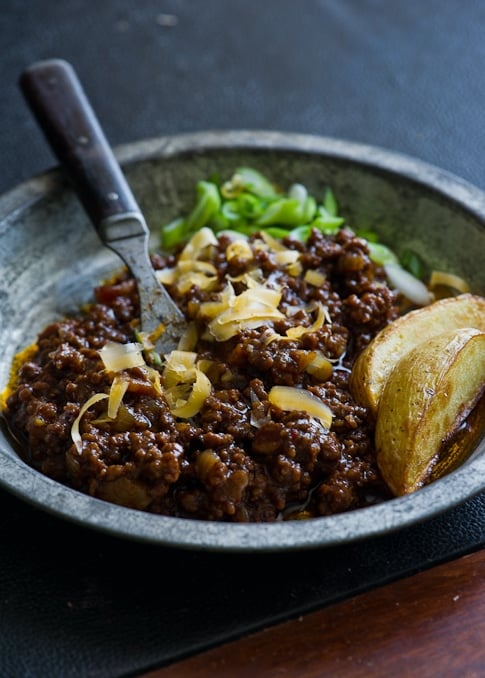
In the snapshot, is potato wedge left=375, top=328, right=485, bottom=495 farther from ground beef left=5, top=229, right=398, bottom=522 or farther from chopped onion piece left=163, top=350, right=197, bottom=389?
chopped onion piece left=163, top=350, right=197, bottom=389

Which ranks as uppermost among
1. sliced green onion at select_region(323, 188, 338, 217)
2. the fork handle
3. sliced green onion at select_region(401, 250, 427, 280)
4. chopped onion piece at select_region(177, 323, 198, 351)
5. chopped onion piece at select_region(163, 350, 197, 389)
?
the fork handle

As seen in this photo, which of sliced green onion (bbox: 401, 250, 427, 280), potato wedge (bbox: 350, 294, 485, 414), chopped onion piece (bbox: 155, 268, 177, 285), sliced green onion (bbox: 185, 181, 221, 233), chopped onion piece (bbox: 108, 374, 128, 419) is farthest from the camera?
sliced green onion (bbox: 185, 181, 221, 233)

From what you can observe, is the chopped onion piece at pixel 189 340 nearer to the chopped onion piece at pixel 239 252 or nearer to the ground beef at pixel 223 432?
the ground beef at pixel 223 432

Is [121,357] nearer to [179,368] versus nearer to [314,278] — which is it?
[179,368]

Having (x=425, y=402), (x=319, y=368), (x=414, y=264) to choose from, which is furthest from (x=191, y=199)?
(x=425, y=402)

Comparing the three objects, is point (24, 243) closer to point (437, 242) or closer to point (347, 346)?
point (347, 346)

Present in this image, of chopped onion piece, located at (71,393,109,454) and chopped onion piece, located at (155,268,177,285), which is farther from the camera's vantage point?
chopped onion piece, located at (155,268,177,285)

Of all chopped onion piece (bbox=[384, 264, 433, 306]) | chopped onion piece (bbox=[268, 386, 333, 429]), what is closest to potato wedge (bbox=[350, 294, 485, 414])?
chopped onion piece (bbox=[268, 386, 333, 429])
